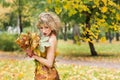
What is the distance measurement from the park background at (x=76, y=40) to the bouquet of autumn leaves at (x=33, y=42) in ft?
3.20

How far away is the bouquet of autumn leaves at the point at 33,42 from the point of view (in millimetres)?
5730

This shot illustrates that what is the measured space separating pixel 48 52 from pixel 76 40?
10.7 ft

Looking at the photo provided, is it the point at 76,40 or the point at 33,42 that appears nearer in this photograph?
the point at 33,42

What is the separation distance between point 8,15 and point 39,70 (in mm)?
51663

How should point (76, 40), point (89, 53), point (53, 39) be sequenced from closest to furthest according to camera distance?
point (53, 39), point (76, 40), point (89, 53)

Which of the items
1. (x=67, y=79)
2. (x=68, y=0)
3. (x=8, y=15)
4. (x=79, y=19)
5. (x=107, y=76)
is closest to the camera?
(x=68, y=0)

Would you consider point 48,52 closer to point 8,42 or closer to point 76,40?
point 76,40

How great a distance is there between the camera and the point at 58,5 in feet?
31.2

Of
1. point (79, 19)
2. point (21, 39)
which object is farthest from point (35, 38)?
point (79, 19)

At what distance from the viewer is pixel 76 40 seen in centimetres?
903

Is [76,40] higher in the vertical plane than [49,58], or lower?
lower

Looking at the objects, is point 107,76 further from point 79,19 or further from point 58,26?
point 79,19

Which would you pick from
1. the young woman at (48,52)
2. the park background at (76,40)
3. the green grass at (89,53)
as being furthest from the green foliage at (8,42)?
the young woman at (48,52)

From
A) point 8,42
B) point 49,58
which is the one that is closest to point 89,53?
point 8,42
